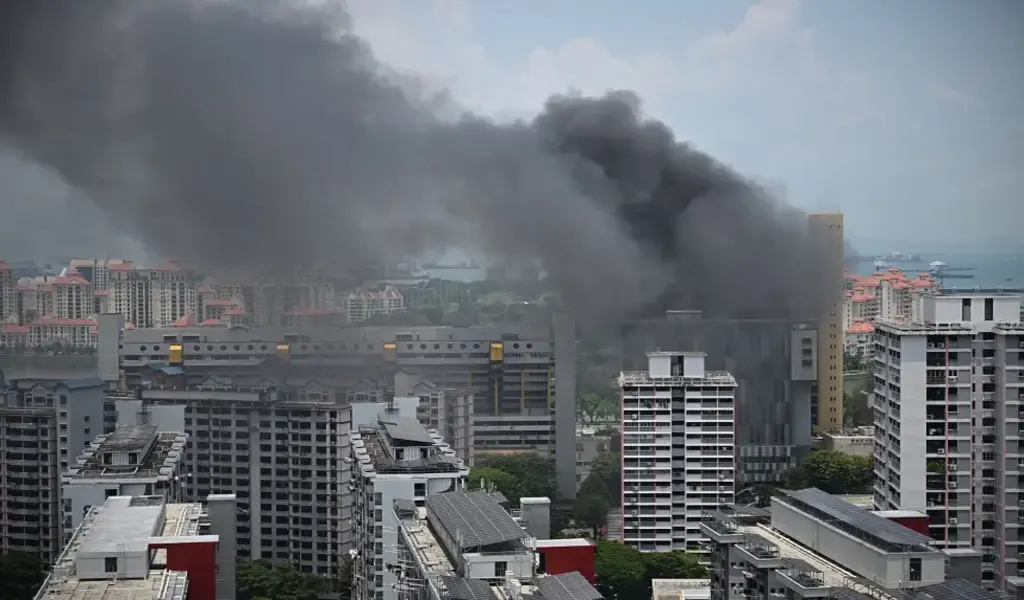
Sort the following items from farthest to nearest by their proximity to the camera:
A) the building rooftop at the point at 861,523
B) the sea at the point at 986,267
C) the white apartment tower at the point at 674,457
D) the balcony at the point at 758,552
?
the sea at the point at 986,267
the white apartment tower at the point at 674,457
the balcony at the point at 758,552
the building rooftop at the point at 861,523

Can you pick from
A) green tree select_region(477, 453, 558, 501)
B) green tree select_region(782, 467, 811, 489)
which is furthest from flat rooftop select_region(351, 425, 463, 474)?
green tree select_region(782, 467, 811, 489)

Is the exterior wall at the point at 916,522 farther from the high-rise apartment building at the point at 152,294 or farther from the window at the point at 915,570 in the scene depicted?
the high-rise apartment building at the point at 152,294

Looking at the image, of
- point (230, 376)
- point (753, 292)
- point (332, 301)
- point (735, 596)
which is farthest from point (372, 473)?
point (753, 292)

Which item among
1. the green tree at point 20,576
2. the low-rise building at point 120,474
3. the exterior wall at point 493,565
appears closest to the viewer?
the exterior wall at point 493,565

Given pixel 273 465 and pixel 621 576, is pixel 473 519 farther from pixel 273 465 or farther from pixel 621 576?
pixel 273 465

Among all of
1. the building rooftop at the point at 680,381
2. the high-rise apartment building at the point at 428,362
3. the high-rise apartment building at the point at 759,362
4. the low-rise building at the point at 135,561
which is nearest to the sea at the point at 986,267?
the high-rise apartment building at the point at 759,362

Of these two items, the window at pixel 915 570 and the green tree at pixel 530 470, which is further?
the green tree at pixel 530 470
